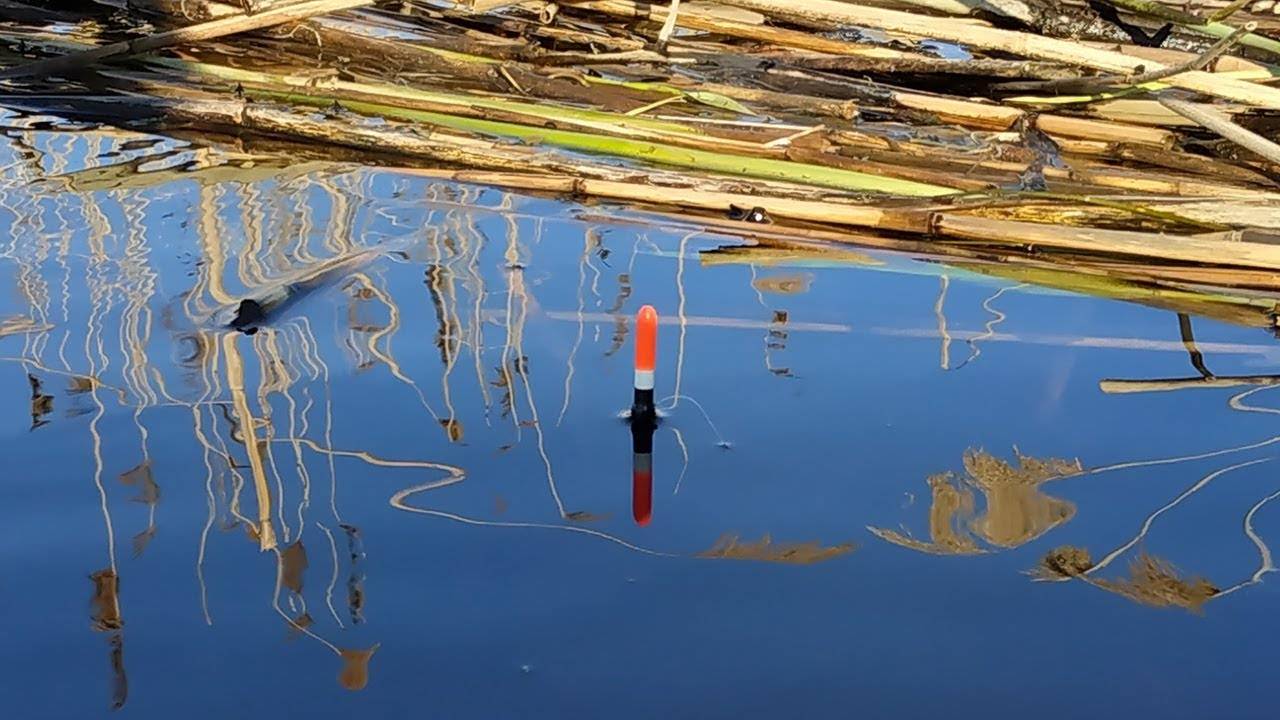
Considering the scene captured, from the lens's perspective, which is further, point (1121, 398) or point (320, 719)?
point (1121, 398)

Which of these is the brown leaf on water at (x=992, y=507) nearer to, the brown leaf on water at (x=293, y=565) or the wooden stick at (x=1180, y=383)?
the wooden stick at (x=1180, y=383)

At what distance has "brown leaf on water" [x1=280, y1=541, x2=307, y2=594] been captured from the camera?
2846mm

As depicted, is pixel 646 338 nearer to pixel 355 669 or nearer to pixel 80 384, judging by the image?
pixel 355 669

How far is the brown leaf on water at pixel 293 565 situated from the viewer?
2.85 m

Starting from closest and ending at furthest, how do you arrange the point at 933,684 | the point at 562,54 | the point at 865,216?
the point at 933,684 < the point at 865,216 < the point at 562,54

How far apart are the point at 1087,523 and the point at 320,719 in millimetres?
1791

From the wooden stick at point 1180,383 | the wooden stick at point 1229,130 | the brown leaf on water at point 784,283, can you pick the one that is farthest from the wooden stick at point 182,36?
the wooden stick at point 1180,383

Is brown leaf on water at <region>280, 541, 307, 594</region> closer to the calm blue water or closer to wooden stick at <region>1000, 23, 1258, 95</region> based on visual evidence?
the calm blue water

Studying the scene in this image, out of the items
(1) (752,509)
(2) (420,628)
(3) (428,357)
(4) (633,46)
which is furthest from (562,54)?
(2) (420,628)

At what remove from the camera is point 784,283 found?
4.90 m

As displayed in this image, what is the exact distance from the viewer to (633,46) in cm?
766

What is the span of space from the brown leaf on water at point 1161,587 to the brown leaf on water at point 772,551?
1.85ft

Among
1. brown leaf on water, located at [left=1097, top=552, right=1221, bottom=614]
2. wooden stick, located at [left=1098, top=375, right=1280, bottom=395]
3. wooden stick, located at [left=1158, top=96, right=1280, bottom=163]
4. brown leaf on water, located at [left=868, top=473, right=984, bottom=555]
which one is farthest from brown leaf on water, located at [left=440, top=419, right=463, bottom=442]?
wooden stick, located at [left=1158, top=96, right=1280, bottom=163]

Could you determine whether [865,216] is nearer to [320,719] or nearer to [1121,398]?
[1121,398]
